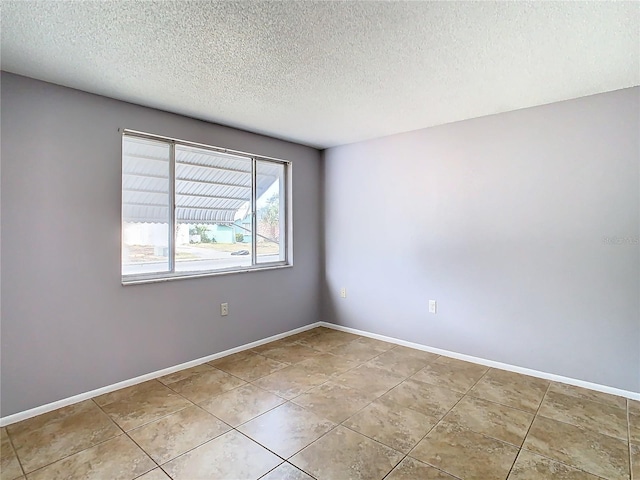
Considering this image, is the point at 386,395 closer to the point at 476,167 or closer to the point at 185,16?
the point at 476,167

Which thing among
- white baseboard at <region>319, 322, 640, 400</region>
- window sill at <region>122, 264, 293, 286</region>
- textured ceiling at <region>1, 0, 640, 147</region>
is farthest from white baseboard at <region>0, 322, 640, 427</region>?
textured ceiling at <region>1, 0, 640, 147</region>

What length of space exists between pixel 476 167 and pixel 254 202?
2.25 meters

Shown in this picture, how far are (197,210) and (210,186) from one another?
0.30 metres

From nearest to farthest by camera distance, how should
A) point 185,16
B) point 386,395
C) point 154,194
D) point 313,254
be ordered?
point 185,16 → point 386,395 → point 154,194 → point 313,254

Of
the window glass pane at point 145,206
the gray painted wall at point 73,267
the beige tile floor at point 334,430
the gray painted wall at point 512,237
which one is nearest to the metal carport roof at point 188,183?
the window glass pane at point 145,206

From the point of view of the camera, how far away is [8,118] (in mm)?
2211

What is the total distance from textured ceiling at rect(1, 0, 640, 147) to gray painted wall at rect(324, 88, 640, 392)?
34cm

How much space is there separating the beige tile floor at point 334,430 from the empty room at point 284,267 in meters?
0.02

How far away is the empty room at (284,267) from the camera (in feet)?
5.94

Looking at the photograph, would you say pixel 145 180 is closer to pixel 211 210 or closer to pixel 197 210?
pixel 197 210

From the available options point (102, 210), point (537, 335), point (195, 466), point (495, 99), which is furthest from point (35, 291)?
point (537, 335)

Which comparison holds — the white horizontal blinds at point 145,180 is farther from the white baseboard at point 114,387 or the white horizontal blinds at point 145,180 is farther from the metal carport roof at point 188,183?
the white baseboard at point 114,387

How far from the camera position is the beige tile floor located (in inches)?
70.1

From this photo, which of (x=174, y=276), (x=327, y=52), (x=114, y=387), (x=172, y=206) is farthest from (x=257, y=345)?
(x=327, y=52)
